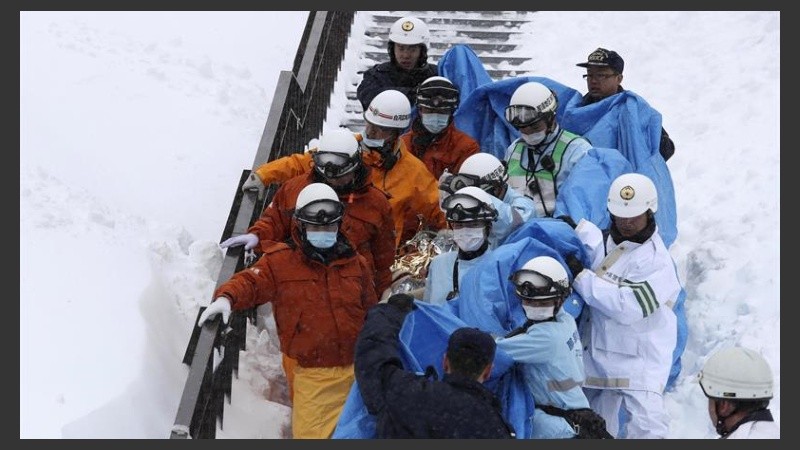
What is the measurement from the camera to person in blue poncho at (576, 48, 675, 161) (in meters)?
10.0

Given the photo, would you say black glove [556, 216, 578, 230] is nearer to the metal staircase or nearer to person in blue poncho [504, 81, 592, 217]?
person in blue poncho [504, 81, 592, 217]

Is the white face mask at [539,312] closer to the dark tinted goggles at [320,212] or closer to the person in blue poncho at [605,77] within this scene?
the dark tinted goggles at [320,212]

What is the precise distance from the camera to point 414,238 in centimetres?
911

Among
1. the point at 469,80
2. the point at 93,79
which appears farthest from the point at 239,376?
the point at 93,79

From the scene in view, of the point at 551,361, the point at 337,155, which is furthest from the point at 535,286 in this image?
the point at 337,155

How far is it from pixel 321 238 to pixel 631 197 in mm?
1813

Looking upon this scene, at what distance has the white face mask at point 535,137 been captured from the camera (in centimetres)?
917

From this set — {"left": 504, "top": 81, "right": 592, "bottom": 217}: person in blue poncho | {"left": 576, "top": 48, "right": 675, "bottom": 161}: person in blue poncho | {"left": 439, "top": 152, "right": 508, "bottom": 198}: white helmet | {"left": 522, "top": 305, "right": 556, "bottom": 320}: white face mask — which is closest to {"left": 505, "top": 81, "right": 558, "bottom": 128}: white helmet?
{"left": 504, "top": 81, "right": 592, "bottom": 217}: person in blue poncho

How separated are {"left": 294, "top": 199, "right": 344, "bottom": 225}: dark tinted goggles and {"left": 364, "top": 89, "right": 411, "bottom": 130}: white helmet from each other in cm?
156

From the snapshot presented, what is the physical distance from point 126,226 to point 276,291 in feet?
7.50

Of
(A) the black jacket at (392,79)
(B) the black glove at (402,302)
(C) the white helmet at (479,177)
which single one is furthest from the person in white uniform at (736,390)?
(A) the black jacket at (392,79)

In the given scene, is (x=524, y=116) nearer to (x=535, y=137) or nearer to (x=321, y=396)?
(x=535, y=137)

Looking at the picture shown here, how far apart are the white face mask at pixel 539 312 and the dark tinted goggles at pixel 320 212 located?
3.91 ft

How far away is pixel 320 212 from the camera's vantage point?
7605 mm
